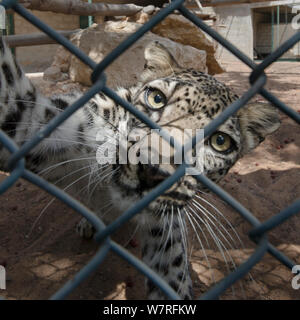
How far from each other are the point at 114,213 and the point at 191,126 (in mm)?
839

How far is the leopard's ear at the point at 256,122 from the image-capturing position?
236 centimetres

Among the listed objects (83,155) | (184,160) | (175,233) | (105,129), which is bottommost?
(175,233)

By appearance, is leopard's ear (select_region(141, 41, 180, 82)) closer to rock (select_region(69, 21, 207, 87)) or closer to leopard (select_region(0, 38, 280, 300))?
leopard (select_region(0, 38, 280, 300))

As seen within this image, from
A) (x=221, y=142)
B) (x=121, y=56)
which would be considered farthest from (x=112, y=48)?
(x=221, y=142)

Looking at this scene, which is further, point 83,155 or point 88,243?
point 88,243

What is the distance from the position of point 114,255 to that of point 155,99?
4.56 ft

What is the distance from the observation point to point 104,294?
2.45 meters

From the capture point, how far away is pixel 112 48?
21.7 feet

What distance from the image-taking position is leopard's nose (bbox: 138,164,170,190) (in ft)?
4.84

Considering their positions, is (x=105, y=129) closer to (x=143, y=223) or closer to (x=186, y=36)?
(x=143, y=223)

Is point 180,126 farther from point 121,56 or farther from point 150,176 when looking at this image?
point 121,56

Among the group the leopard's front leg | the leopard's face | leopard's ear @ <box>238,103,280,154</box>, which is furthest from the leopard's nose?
leopard's ear @ <box>238,103,280,154</box>

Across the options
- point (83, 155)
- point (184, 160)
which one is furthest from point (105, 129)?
point (184, 160)

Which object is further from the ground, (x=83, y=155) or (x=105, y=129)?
(x=105, y=129)
